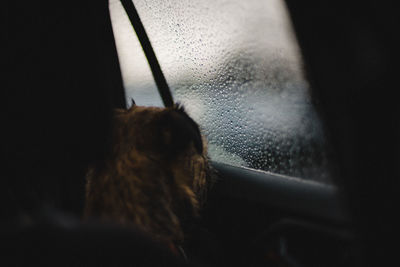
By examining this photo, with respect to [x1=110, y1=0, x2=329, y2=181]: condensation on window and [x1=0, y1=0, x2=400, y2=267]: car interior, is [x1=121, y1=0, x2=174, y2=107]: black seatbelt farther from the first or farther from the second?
[x1=0, y1=0, x2=400, y2=267]: car interior

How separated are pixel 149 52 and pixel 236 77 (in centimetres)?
74

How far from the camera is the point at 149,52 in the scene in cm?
244

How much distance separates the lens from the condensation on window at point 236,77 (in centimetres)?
159

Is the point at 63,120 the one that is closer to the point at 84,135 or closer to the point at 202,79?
the point at 84,135

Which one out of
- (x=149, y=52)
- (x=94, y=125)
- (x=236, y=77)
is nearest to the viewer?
(x=94, y=125)

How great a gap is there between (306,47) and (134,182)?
75 centimetres

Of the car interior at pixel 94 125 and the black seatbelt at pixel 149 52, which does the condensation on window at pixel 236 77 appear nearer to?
the black seatbelt at pixel 149 52

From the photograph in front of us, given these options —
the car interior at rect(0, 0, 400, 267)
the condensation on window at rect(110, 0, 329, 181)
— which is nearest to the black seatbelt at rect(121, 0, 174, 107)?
the condensation on window at rect(110, 0, 329, 181)

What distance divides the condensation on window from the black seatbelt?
0.04 metres

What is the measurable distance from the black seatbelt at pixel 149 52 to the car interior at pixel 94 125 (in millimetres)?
1239

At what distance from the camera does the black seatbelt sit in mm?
2355

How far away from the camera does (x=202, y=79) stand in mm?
2217

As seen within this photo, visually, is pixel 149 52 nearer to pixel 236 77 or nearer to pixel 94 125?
pixel 236 77

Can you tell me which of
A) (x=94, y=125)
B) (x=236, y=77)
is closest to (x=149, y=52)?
(x=236, y=77)
